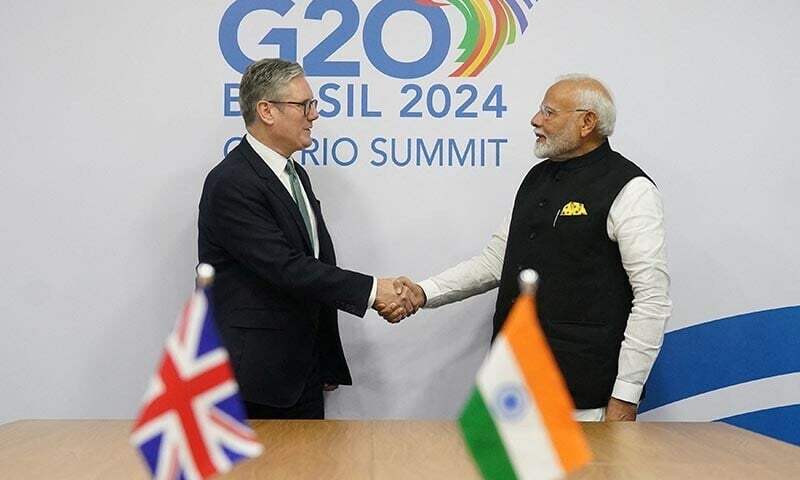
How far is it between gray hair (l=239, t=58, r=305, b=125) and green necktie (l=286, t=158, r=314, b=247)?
0.20 metres

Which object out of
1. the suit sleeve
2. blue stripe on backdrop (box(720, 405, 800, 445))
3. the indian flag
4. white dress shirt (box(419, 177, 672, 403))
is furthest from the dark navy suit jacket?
the indian flag

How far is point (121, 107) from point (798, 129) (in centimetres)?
242

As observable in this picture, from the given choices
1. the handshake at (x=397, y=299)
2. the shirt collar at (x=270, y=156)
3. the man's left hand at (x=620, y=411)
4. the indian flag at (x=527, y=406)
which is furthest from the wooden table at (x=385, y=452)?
the shirt collar at (x=270, y=156)

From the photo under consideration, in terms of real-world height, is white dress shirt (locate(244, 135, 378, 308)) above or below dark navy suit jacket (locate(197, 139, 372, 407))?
above

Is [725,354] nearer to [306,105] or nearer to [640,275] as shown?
[640,275]

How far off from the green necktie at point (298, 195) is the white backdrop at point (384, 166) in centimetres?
24

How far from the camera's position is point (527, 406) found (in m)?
1.23

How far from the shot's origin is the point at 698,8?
11.5 feet

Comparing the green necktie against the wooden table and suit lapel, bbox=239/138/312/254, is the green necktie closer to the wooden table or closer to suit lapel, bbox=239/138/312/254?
suit lapel, bbox=239/138/312/254

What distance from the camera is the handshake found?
10.4 feet

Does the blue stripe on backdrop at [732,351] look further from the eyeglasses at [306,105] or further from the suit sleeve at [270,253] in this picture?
the eyeglasses at [306,105]

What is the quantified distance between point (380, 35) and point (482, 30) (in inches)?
14.3

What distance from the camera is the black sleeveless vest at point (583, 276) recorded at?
2904 millimetres

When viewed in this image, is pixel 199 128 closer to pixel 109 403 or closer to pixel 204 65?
pixel 204 65
